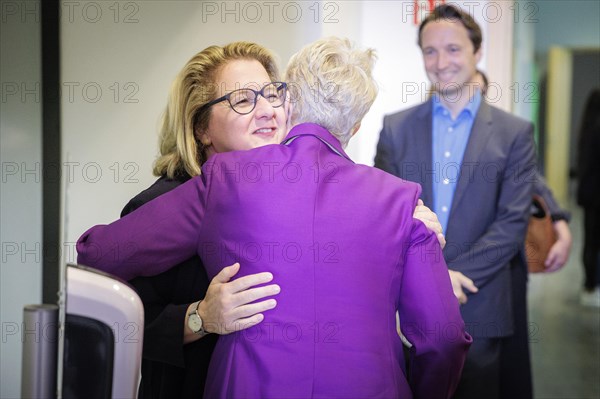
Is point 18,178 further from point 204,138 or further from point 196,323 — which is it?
point 196,323

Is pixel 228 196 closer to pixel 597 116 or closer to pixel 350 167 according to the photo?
pixel 350 167

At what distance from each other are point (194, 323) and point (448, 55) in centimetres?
160

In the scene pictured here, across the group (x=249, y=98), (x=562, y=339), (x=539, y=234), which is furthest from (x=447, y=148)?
(x=562, y=339)

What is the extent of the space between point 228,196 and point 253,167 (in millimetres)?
78

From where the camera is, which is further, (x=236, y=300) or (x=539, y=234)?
(x=539, y=234)

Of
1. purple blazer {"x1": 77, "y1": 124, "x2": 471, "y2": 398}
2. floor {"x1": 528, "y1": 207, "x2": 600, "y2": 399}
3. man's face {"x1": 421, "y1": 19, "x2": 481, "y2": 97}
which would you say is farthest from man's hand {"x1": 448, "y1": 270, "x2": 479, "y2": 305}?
floor {"x1": 528, "y1": 207, "x2": 600, "y2": 399}

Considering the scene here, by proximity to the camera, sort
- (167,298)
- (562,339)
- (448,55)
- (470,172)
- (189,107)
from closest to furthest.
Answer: (167,298) < (189,107) < (470,172) < (448,55) < (562,339)

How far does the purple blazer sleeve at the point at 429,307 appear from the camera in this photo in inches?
67.1

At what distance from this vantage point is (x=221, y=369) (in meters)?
1.72

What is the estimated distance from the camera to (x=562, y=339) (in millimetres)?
5328

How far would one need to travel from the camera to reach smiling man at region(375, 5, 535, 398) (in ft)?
9.49

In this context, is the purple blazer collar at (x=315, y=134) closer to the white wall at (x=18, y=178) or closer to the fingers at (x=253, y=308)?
the fingers at (x=253, y=308)

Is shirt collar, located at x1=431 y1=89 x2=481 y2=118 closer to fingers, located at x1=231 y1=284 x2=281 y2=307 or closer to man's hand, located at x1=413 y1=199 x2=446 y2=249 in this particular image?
man's hand, located at x1=413 y1=199 x2=446 y2=249

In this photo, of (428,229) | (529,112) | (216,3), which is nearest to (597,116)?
(529,112)
